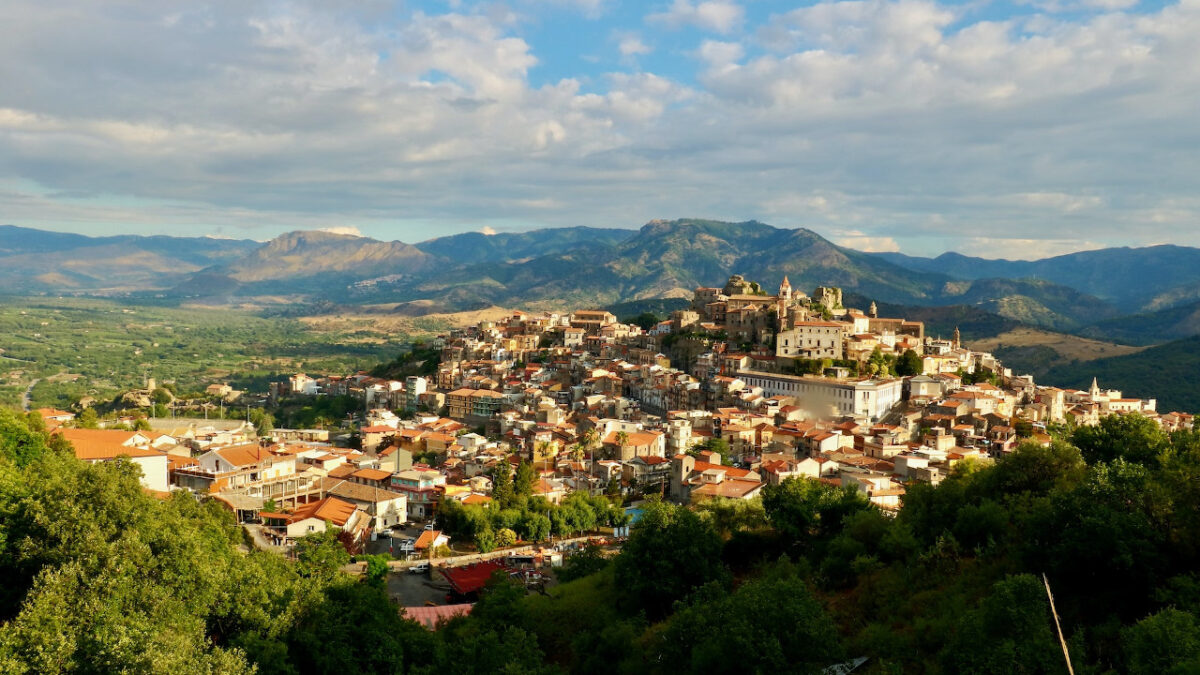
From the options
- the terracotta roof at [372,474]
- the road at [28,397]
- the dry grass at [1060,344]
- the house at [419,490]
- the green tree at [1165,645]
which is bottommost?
the road at [28,397]

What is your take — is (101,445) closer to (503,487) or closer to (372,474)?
(372,474)

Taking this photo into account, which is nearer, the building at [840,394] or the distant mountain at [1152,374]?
the building at [840,394]

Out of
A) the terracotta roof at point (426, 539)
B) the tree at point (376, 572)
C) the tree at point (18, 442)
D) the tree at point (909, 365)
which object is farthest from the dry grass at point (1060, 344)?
the tree at point (18, 442)

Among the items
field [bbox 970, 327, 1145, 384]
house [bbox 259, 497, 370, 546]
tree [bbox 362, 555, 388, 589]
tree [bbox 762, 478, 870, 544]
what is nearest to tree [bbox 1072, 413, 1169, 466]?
tree [bbox 762, 478, 870, 544]

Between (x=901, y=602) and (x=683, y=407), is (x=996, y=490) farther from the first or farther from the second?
(x=683, y=407)

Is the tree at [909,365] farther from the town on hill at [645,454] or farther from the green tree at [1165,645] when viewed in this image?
the green tree at [1165,645]

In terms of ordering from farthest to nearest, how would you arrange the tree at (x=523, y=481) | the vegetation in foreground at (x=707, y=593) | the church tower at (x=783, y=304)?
the church tower at (x=783, y=304)
the tree at (x=523, y=481)
the vegetation in foreground at (x=707, y=593)

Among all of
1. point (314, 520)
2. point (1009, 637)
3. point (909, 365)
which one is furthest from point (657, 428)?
point (1009, 637)

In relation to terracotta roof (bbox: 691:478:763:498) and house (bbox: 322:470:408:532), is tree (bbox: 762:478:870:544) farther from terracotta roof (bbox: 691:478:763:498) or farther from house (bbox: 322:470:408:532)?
house (bbox: 322:470:408:532)
